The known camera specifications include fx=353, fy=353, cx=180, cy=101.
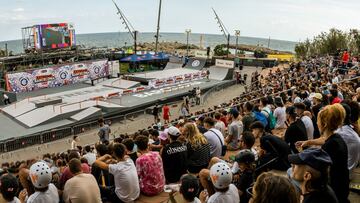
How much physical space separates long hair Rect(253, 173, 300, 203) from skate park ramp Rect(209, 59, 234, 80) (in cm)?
3594

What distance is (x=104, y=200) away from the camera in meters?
6.34

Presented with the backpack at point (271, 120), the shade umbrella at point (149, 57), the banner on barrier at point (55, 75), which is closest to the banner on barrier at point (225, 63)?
the shade umbrella at point (149, 57)

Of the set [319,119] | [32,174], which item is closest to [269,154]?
[319,119]

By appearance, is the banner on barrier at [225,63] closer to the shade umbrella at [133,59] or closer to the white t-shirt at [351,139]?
the shade umbrella at [133,59]

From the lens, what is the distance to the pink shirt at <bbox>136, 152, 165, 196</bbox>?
21.1 ft

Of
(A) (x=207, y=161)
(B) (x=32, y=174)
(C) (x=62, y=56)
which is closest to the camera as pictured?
(B) (x=32, y=174)

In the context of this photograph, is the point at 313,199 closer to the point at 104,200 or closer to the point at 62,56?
the point at 104,200

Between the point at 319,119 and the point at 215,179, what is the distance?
69.8 inches

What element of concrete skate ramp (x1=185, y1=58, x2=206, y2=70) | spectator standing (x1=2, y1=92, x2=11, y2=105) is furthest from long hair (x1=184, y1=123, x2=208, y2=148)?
concrete skate ramp (x1=185, y1=58, x2=206, y2=70)

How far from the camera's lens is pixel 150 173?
6.47 m

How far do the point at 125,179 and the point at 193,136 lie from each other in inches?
73.6

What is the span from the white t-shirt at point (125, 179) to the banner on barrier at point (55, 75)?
28339mm

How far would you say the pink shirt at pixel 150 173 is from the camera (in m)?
6.43

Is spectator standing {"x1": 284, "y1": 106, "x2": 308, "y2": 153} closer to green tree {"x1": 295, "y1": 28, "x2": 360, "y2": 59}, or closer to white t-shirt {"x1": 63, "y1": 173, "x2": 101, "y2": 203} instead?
white t-shirt {"x1": 63, "y1": 173, "x2": 101, "y2": 203}
